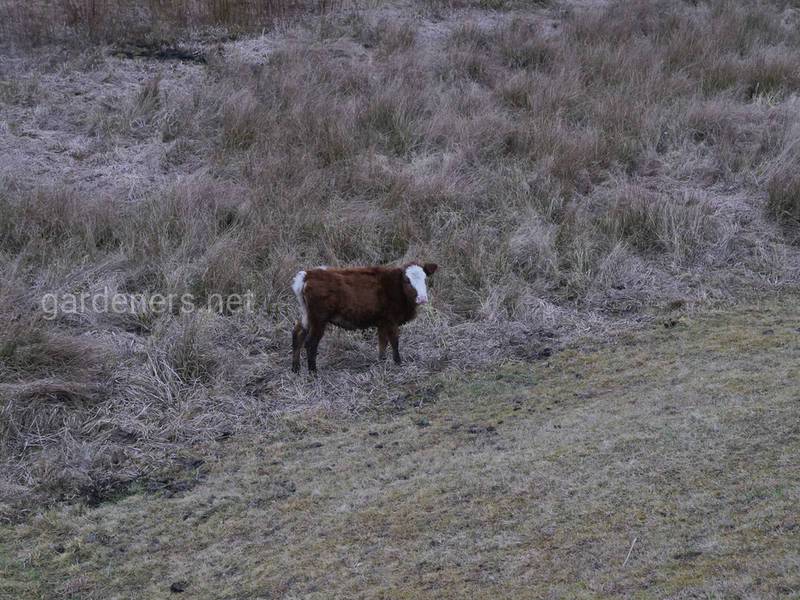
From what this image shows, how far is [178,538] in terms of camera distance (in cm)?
505

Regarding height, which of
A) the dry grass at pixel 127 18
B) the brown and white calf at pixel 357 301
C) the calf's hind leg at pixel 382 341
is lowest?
the calf's hind leg at pixel 382 341

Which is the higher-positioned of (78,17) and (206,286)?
(78,17)

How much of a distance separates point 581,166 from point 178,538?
7.14 meters

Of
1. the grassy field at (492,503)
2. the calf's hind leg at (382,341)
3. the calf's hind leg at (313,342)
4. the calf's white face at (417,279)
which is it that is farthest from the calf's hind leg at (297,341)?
the calf's white face at (417,279)

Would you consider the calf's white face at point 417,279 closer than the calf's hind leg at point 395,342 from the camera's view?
Yes

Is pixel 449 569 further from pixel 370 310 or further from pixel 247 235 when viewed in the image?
pixel 247 235

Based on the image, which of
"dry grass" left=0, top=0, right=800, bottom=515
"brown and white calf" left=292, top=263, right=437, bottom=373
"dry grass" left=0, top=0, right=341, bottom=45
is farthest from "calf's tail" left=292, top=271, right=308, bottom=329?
"dry grass" left=0, top=0, right=341, bottom=45

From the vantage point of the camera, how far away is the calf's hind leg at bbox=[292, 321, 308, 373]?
23.7ft

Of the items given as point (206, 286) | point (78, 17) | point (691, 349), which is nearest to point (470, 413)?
point (691, 349)

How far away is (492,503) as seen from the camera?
469 centimetres

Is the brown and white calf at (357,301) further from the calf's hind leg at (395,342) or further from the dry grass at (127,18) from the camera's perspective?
the dry grass at (127,18)

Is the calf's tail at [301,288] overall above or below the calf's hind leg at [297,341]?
above

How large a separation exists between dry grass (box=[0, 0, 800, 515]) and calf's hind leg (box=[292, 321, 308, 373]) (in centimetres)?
20

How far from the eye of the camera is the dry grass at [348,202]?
6.87 m
